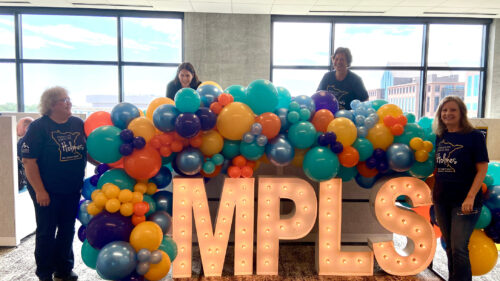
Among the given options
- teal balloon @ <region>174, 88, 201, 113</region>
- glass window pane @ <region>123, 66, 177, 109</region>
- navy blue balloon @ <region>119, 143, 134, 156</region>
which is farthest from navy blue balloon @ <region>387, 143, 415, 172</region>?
glass window pane @ <region>123, 66, 177, 109</region>

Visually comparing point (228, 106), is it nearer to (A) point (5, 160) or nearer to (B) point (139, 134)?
(B) point (139, 134)

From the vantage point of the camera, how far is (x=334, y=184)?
2271mm

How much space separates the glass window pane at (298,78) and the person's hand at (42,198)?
4356 mm

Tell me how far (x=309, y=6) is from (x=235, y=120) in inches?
149

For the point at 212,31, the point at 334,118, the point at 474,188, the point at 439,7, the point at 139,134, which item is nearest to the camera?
the point at 474,188

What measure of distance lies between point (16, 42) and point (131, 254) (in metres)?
5.30

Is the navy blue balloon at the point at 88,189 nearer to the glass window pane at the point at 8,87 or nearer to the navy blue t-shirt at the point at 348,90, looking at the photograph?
the navy blue t-shirt at the point at 348,90

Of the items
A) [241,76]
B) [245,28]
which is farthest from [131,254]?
[245,28]

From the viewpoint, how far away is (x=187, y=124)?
6.33 ft

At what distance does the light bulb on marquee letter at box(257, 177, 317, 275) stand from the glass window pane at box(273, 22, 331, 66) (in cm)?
387

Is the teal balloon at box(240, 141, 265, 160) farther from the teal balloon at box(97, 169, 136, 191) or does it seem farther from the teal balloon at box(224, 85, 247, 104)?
the teal balloon at box(97, 169, 136, 191)

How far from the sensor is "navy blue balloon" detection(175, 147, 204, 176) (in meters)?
2.04

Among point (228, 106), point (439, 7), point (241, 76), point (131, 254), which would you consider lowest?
point (131, 254)

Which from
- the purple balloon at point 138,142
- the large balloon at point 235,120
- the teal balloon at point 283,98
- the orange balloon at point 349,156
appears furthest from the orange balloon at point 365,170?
the purple balloon at point 138,142
